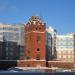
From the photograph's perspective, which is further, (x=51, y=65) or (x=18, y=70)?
(x=51, y=65)

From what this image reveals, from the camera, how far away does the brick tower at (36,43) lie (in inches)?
6324

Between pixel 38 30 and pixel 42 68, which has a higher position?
pixel 38 30

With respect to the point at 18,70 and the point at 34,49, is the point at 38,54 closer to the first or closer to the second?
the point at 34,49

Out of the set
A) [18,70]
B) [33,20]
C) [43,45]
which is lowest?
[18,70]

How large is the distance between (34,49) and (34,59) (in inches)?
163

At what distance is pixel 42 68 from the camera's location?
6063 inches

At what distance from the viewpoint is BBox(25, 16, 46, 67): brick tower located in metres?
161

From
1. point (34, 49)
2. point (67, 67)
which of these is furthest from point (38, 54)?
point (67, 67)

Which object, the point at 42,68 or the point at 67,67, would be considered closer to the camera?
the point at 42,68

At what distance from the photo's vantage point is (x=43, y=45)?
161500 mm

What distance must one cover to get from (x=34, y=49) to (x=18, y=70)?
1762 centimetres

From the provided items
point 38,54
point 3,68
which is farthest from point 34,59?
point 3,68

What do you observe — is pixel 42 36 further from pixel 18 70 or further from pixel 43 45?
pixel 18 70

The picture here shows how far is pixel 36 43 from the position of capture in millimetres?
Answer: 161500
